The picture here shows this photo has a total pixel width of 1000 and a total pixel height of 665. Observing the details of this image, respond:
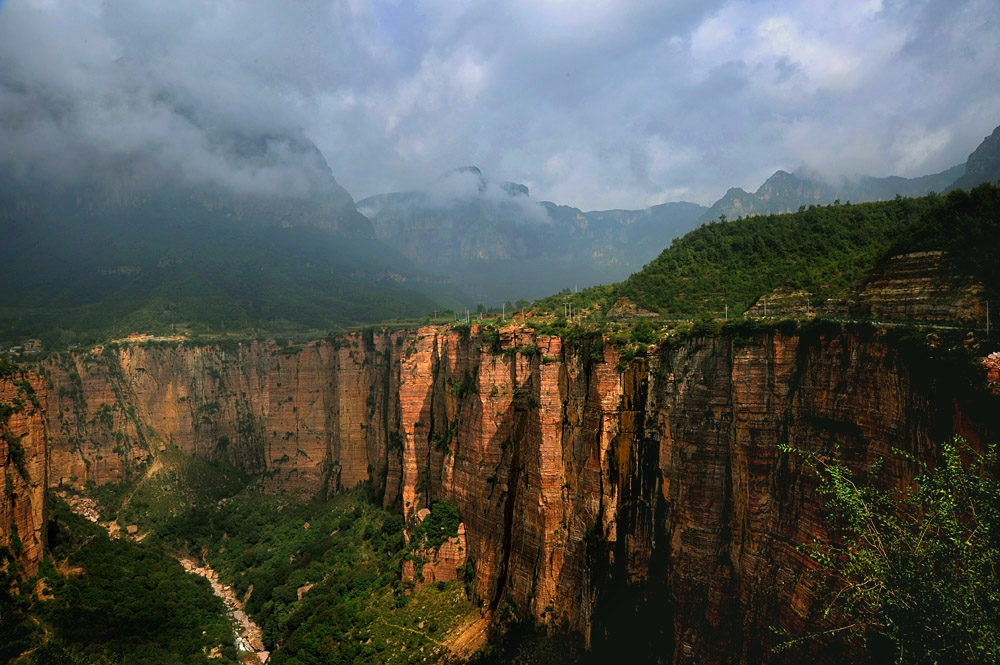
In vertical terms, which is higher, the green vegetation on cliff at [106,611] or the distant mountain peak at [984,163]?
the distant mountain peak at [984,163]

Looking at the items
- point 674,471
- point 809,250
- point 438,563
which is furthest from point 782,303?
point 438,563

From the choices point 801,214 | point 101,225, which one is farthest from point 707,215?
point 101,225

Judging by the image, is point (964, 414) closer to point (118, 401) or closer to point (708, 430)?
point (708, 430)

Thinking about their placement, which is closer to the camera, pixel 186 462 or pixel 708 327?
pixel 708 327

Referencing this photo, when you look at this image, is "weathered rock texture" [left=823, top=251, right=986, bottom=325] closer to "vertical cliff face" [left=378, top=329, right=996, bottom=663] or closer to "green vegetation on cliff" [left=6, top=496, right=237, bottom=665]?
"vertical cliff face" [left=378, top=329, right=996, bottom=663]

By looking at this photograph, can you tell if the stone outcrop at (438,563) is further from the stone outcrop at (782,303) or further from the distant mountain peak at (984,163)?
the distant mountain peak at (984,163)

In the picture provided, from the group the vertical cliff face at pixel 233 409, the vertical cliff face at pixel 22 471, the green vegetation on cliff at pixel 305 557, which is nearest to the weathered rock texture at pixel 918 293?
the green vegetation on cliff at pixel 305 557
